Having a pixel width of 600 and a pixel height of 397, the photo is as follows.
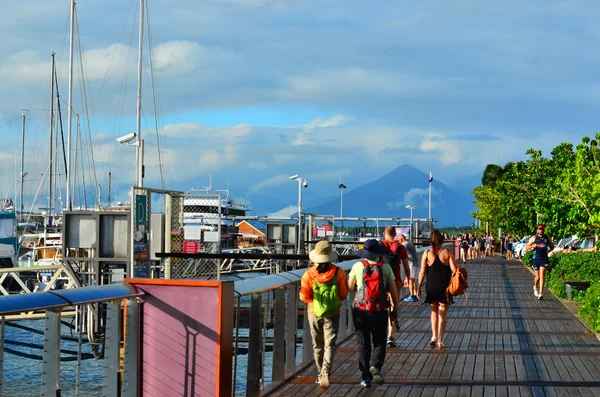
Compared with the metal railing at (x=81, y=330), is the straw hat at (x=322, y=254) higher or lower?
higher

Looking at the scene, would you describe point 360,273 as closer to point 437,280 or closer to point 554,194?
point 437,280

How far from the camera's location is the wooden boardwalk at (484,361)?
9914 mm

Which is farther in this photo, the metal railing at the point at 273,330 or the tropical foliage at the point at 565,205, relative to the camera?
the tropical foliage at the point at 565,205

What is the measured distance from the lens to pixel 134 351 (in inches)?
290

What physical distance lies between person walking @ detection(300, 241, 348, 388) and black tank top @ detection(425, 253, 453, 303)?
3.63 metres

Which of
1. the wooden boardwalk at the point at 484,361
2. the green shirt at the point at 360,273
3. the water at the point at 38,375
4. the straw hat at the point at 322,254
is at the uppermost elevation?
the straw hat at the point at 322,254

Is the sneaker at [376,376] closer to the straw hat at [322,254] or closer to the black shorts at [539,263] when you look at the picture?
the straw hat at [322,254]

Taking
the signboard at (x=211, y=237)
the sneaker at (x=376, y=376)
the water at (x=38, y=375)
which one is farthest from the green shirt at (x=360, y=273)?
the signboard at (x=211, y=237)

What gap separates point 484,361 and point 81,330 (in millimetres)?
7043

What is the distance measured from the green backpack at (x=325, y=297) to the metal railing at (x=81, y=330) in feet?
9.40

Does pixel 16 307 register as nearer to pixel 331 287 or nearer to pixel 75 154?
pixel 331 287

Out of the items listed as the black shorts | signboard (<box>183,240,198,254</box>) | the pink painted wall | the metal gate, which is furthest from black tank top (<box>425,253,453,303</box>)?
signboard (<box>183,240,198,254</box>)

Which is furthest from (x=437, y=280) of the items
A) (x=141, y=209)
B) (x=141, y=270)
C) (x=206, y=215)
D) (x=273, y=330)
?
(x=206, y=215)

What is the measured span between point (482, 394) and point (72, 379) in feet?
59.3
